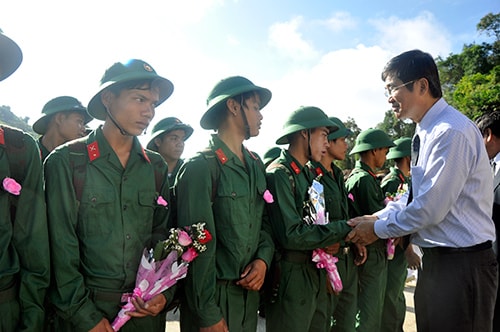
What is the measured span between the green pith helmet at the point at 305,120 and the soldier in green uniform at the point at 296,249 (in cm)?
1

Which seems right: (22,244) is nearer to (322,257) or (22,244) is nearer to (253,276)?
(253,276)

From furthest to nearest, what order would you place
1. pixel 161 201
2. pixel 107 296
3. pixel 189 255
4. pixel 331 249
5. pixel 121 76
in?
pixel 331 249 → pixel 161 201 → pixel 121 76 → pixel 189 255 → pixel 107 296

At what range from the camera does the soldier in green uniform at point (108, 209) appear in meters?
2.27

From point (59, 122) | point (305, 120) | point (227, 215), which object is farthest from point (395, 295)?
point (59, 122)

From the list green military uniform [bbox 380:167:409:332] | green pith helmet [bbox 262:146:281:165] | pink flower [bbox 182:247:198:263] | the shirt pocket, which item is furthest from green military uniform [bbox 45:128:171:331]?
green pith helmet [bbox 262:146:281:165]

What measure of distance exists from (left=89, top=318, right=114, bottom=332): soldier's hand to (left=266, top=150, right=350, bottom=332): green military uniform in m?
1.68

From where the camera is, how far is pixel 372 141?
6086 millimetres

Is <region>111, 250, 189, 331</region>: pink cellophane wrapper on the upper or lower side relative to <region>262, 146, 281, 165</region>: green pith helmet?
lower

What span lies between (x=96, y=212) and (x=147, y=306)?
72 cm

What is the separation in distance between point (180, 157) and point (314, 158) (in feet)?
8.61

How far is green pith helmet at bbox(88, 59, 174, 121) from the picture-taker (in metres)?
2.61

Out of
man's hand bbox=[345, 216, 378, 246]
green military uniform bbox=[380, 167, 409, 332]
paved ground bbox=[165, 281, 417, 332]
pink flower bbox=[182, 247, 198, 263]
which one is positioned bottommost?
paved ground bbox=[165, 281, 417, 332]

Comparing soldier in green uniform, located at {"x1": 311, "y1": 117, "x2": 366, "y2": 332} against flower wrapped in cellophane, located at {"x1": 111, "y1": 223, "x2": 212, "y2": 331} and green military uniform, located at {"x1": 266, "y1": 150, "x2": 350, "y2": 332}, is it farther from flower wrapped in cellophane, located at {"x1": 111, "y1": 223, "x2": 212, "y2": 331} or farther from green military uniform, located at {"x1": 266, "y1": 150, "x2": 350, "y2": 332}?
flower wrapped in cellophane, located at {"x1": 111, "y1": 223, "x2": 212, "y2": 331}

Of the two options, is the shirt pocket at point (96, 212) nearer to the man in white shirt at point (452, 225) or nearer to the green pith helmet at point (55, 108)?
the man in white shirt at point (452, 225)
